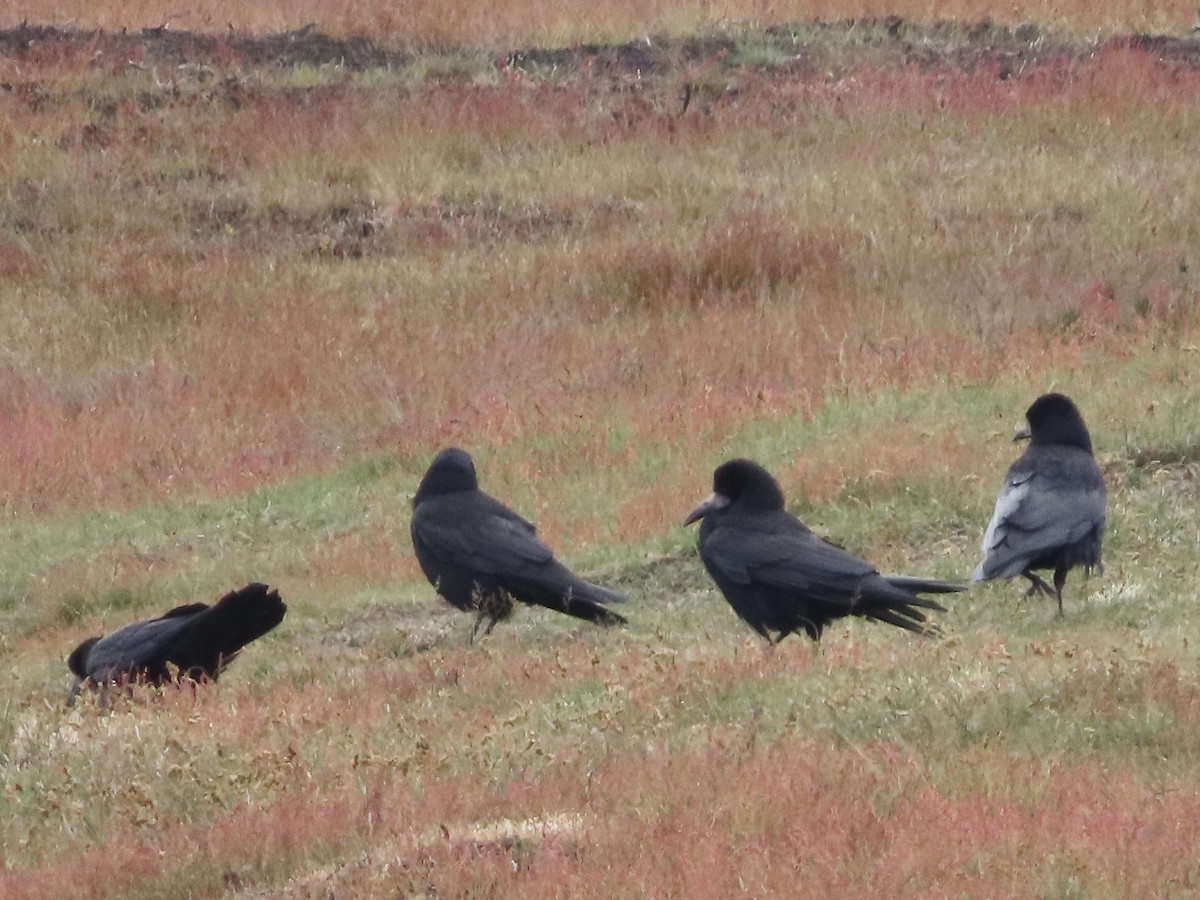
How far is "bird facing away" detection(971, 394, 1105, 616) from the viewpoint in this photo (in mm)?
9617

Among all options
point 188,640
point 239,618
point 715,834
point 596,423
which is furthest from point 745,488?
point 596,423

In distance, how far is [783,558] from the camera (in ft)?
31.6

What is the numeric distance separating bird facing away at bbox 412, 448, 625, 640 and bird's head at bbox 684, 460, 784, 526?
0.77 meters

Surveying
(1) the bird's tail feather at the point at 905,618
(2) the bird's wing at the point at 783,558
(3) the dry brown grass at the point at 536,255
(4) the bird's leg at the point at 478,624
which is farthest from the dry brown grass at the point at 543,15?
(1) the bird's tail feather at the point at 905,618

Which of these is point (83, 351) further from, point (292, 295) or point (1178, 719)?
point (1178, 719)

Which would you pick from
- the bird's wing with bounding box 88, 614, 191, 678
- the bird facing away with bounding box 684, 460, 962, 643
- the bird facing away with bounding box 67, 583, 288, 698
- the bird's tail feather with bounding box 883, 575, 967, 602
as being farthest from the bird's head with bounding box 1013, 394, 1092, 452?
the bird's wing with bounding box 88, 614, 191, 678

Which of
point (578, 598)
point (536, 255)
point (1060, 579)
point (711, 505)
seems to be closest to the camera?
point (1060, 579)

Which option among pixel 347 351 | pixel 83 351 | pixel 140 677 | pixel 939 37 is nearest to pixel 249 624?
pixel 140 677

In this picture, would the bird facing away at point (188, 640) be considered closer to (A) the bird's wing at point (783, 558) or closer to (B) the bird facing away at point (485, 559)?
Answer: (B) the bird facing away at point (485, 559)

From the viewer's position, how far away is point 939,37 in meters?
27.7

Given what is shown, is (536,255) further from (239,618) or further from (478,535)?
(239,618)

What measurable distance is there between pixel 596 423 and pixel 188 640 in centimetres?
601

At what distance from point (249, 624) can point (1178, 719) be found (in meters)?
4.71

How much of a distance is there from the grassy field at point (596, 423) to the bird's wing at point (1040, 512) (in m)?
0.40
